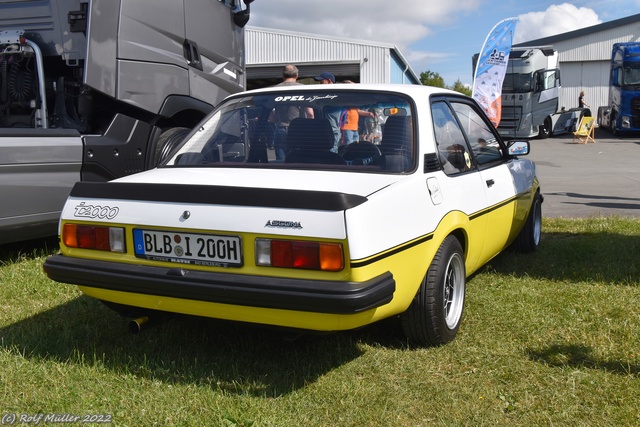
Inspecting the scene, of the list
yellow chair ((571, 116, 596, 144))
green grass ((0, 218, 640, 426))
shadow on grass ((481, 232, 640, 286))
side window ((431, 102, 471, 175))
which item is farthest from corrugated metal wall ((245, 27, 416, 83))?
green grass ((0, 218, 640, 426))

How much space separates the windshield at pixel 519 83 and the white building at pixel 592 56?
1343cm

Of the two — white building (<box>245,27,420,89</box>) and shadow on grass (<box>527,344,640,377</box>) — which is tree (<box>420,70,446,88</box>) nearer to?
white building (<box>245,27,420,89</box>)

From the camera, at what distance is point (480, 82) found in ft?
35.3

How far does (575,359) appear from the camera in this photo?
137 inches

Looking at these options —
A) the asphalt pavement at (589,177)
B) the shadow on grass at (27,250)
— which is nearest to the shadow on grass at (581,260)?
the asphalt pavement at (589,177)

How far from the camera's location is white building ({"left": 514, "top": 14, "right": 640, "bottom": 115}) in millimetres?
35938

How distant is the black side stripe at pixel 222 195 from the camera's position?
2871 mm

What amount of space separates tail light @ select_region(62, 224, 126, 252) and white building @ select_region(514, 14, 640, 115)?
3599 centimetres

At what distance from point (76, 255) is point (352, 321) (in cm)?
153

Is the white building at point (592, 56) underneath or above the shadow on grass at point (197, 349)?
above

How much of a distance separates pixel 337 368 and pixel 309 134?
132cm

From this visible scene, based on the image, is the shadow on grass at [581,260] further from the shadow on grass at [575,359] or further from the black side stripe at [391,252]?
the black side stripe at [391,252]

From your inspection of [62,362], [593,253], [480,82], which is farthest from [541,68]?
[62,362]

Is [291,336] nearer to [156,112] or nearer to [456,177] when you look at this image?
[456,177]
